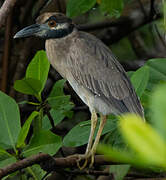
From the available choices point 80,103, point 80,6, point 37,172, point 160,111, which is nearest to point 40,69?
point 80,6

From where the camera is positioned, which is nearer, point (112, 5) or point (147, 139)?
point (147, 139)

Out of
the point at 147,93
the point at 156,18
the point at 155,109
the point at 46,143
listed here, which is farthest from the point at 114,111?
the point at 155,109

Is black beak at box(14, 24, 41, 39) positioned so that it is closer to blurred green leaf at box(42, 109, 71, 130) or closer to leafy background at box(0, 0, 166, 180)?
leafy background at box(0, 0, 166, 180)

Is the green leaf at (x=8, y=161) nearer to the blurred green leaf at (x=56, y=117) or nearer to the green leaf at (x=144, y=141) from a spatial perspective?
the blurred green leaf at (x=56, y=117)

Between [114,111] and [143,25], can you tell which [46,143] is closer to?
[114,111]

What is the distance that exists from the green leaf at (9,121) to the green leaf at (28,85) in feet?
0.29

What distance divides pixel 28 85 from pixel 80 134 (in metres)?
0.35

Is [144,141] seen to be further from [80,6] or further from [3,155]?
[80,6]

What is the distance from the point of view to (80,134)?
198 cm

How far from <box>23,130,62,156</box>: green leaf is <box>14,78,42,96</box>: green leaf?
0.28 meters

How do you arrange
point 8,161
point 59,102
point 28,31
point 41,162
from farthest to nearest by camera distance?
point 28,31 < point 59,102 < point 8,161 < point 41,162

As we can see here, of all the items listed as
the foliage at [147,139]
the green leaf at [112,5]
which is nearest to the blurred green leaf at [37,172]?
the green leaf at [112,5]

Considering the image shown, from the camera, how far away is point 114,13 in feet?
7.45

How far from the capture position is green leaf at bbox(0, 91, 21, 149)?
5.84 feet
